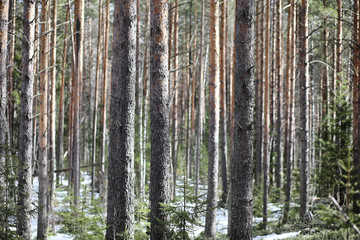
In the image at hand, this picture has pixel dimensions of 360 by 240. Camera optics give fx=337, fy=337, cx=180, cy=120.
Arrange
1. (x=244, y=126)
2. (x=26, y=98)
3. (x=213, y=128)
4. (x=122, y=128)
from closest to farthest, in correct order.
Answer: (x=244, y=126) → (x=122, y=128) → (x=26, y=98) → (x=213, y=128)

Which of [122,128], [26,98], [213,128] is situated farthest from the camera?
[213,128]

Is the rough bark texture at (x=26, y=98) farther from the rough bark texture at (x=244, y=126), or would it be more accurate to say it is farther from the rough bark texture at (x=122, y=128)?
the rough bark texture at (x=244, y=126)

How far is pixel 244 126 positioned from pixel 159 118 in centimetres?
141

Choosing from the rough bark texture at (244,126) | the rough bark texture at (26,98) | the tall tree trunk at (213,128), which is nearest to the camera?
the rough bark texture at (244,126)

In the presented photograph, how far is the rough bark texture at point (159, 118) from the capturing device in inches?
217

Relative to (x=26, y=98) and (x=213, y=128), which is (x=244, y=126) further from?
(x=26, y=98)

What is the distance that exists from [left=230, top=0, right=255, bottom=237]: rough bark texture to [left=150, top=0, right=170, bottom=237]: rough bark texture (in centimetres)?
116

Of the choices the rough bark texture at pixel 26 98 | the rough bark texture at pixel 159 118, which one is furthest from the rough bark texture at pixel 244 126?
the rough bark texture at pixel 26 98

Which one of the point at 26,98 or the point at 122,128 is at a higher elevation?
the point at 26,98

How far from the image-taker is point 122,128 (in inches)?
220

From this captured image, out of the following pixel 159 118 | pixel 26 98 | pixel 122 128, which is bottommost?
pixel 122 128

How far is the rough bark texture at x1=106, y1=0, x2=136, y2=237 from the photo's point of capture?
5496mm

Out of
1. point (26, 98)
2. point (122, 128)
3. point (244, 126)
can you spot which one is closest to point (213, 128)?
point (244, 126)

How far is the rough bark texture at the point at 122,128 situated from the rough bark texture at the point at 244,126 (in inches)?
68.5
